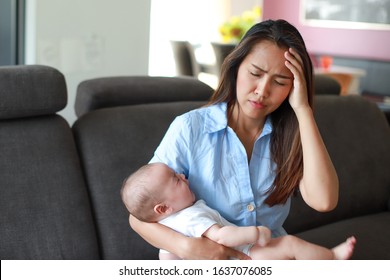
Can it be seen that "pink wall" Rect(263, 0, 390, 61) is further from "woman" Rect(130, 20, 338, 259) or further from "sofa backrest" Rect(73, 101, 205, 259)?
"woman" Rect(130, 20, 338, 259)

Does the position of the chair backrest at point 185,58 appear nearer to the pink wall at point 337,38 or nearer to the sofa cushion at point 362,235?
the pink wall at point 337,38

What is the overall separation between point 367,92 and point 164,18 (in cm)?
203

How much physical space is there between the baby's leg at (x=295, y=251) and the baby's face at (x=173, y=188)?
21cm

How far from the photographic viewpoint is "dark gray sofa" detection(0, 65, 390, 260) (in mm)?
1945

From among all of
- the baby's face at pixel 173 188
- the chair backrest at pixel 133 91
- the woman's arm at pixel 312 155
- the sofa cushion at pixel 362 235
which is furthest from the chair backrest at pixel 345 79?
the baby's face at pixel 173 188

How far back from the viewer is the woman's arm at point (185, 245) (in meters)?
1.65

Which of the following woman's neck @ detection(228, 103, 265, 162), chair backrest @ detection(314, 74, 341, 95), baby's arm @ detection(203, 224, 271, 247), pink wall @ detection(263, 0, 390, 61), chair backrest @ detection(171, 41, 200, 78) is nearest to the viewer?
baby's arm @ detection(203, 224, 271, 247)

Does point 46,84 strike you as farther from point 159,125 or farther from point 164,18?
point 164,18

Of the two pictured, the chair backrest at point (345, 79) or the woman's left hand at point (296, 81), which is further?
the chair backrest at point (345, 79)

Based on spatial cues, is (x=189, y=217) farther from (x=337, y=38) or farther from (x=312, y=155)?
(x=337, y=38)

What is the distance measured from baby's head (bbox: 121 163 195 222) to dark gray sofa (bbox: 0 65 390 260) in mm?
367

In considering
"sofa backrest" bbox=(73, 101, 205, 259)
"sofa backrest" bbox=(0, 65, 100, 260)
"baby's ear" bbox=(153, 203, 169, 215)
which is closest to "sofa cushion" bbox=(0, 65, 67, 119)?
"sofa backrest" bbox=(0, 65, 100, 260)

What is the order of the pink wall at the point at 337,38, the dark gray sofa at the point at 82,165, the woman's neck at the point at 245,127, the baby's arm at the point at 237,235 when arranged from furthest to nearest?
the pink wall at the point at 337,38
the dark gray sofa at the point at 82,165
the woman's neck at the point at 245,127
the baby's arm at the point at 237,235

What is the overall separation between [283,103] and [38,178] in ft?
2.46
